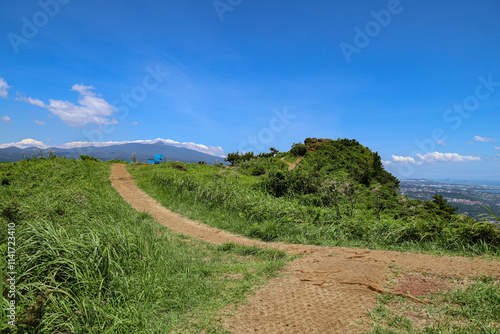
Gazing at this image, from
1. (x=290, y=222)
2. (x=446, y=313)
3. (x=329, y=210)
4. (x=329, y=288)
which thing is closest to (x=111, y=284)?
(x=329, y=288)

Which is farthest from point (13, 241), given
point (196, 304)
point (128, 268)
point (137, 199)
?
point (137, 199)

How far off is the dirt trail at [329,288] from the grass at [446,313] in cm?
21

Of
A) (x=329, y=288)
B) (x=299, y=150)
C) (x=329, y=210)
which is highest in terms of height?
(x=299, y=150)

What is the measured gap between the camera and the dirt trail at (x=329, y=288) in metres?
2.87

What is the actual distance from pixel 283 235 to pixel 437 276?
369cm

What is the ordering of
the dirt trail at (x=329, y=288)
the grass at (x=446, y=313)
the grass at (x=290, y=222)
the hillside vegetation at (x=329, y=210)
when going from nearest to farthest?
1. the grass at (x=446, y=313)
2. the dirt trail at (x=329, y=288)
3. the grass at (x=290, y=222)
4. the hillside vegetation at (x=329, y=210)

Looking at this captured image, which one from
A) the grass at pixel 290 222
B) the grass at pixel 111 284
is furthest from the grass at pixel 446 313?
the grass at pixel 290 222

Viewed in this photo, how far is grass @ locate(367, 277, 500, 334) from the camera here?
99.7 inches

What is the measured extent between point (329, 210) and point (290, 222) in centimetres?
159

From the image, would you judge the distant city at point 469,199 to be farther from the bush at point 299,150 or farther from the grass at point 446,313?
the bush at point 299,150

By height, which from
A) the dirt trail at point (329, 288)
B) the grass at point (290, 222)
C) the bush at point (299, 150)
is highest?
the bush at point (299, 150)

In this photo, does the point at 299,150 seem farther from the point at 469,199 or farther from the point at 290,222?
the point at 290,222

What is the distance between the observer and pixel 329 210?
8.15 meters

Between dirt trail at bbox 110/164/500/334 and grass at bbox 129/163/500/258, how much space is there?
70 cm
